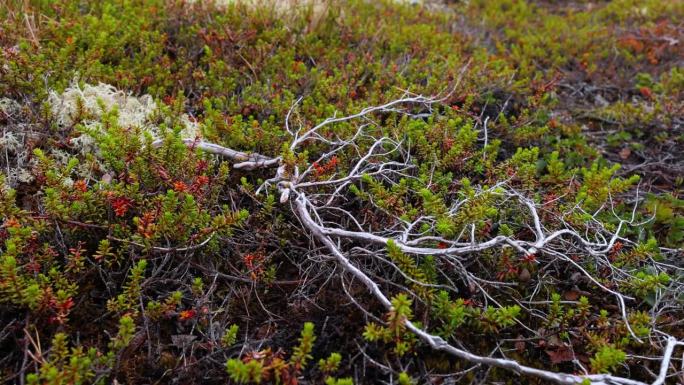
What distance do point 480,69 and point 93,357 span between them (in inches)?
180

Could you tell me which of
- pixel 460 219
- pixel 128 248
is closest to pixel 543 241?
pixel 460 219

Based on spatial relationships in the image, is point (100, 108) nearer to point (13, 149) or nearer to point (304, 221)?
point (13, 149)

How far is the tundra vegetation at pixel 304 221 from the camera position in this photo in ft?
8.18

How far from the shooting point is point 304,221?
2955mm

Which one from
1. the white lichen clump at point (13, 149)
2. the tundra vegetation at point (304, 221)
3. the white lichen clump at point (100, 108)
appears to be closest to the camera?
the tundra vegetation at point (304, 221)

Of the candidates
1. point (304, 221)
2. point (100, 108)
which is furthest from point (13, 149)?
→ point (304, 221)

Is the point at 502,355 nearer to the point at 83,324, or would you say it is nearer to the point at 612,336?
the point at 612,336

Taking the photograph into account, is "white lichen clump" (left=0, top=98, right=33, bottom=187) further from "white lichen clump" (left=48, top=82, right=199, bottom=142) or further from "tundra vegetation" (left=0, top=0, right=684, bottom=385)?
"white lichen clump" (left=48, top=82, right=199, bottom=142)

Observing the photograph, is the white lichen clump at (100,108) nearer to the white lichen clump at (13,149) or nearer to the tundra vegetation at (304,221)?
the tundra vegetation at (304,221)

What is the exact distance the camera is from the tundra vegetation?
249cm

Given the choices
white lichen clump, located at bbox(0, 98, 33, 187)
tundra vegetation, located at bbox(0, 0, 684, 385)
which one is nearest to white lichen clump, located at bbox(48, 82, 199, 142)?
tundra vegetation, located at bbox(0, 0, 684, 385)

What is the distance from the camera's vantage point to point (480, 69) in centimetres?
533

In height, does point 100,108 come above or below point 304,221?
above

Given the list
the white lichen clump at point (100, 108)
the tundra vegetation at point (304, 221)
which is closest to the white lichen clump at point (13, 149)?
the tundra vegetation at point (304, 221)
